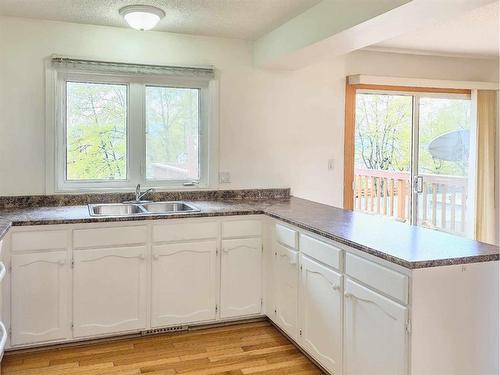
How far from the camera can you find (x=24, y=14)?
3.38 m

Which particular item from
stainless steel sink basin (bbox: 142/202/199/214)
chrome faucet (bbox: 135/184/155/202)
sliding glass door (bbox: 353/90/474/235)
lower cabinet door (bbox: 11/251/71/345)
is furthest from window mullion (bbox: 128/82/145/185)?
sliding glass door (bbox: 353/90/474/235)

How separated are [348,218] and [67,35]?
2387 mm

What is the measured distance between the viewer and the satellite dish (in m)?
4.94

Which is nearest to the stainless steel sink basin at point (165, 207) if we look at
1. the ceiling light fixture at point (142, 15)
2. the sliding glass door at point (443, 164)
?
the ceiling light fixture at point (142, 15)

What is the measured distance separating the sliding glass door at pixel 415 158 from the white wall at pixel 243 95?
0.92ft

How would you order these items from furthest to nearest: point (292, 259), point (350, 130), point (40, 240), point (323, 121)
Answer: point (350, 130) < point (323, 121) < point (292, 259) < point (40, 240)

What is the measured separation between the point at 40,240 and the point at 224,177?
157cm

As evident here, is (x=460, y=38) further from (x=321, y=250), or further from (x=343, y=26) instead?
(x=321, y=250)

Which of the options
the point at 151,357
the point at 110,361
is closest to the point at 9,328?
the point at 110,361

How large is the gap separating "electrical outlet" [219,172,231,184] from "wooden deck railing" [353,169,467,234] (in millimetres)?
1271

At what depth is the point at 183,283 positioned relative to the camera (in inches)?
132

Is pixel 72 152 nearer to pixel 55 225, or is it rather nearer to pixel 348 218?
pixel 55 225

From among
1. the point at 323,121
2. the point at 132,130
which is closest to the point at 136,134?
the point at 132,130

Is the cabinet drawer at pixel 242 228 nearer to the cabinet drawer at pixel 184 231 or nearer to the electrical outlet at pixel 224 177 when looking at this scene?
the cabinet drawer at pixel 184 231
